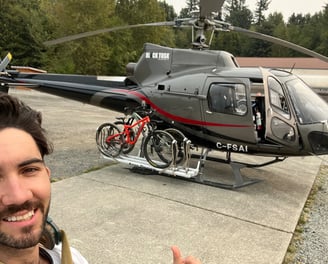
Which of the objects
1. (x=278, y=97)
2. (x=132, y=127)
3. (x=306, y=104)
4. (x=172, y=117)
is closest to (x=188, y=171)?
(x=172, y=117)

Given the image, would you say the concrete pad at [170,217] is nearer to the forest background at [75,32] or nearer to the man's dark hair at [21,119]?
the man's dark hair at [21,119]

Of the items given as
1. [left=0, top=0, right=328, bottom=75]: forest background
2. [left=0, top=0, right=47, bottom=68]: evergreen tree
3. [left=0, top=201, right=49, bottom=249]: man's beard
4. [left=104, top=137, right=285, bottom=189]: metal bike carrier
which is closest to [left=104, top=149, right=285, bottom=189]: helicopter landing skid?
[left=104, top=137, right=285, bottom=189]: metal bike carrier

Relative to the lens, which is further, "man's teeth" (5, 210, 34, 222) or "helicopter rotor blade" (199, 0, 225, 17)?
"helicopter rotor blade" (199, 0, 225, 17)

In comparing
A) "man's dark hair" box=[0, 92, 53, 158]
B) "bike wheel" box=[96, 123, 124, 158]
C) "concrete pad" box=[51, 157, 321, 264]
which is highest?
"man's dark hair" box=[0, 92, 53, 158]

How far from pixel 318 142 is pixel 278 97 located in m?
0.90

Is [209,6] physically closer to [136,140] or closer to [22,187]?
[136,140]

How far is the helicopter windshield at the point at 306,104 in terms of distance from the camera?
517cm

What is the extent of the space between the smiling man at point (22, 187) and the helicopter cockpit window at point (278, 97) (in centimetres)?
460

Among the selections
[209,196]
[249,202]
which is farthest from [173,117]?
[249,202]

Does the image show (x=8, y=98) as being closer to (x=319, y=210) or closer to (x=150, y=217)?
(x=150, y=217)

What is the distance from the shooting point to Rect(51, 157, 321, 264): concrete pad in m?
3.37

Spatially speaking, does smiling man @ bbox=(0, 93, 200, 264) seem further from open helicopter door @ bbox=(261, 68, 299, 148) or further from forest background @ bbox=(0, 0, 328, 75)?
forest background @ bbox=(0, 0, 328, 75)

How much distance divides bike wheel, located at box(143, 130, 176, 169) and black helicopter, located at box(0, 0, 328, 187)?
0.43m

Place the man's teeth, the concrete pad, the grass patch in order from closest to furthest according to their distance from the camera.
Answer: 1. the man's teeth
2. the concrete pad
3. the grass patch
